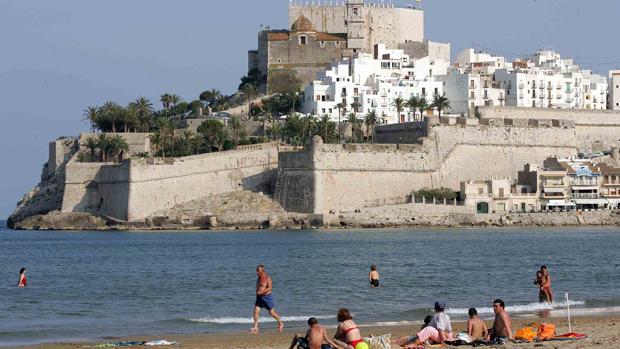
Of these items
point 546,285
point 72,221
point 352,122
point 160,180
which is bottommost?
point 546,285

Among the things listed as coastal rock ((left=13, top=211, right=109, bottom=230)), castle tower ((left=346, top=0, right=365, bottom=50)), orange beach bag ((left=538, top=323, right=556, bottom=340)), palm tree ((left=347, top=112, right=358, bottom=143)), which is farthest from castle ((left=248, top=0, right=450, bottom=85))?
orange beach bag ((left=538, top=323, right=556, bottom=340))

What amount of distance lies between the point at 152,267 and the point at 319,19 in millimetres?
40964

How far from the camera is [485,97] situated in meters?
71.3

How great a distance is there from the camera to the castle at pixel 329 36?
243ft

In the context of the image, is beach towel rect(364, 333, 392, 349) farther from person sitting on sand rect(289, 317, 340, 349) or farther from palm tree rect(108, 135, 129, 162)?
palm tree rect(108, 135, 129, 162)

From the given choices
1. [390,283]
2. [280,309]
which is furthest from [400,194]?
[280,309]

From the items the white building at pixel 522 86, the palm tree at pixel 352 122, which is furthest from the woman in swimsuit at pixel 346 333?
the white building at pixel 522 86

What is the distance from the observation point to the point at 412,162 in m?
60.6

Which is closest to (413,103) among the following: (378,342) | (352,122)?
(352,122)

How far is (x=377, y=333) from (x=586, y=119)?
50.3 metres

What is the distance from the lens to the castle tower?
75125 millimetres

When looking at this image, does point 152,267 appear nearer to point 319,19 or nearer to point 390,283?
point 390,283

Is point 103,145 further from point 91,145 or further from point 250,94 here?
point 250,94

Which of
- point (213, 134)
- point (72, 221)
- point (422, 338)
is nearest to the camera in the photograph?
point (422, 338)
